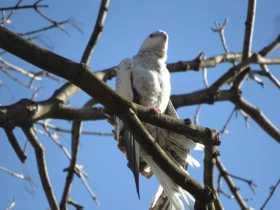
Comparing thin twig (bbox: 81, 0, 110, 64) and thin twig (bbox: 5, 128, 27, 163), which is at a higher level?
thin twig (bbox: 81, 0, 110, 64)

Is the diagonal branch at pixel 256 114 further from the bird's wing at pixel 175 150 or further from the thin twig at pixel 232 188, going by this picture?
the bird's wing at pixel 175 150

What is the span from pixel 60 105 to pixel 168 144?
150cm

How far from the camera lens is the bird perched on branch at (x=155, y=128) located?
4273 millimetres

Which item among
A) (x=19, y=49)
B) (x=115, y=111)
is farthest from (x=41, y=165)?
(x=19, y=49)

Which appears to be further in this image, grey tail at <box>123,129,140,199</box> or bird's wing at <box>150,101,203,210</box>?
bird's wing at <box>150,101,203,210</box>

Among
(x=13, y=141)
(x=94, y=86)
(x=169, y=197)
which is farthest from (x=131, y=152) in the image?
(x=94, y=86)

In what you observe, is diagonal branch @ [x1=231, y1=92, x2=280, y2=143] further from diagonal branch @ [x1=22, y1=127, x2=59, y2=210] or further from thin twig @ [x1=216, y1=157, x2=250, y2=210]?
diagonal branch @ [x1=22, y1=127, x2=59, y2=210]

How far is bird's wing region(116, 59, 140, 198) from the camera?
4.25 meters

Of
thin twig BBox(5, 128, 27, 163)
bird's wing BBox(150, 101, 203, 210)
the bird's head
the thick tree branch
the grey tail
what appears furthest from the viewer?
the bird's head

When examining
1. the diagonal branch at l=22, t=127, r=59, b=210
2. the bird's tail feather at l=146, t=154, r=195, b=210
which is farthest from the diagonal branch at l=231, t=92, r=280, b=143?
the diagonal branch at l=22, t=127, r=59, b=210

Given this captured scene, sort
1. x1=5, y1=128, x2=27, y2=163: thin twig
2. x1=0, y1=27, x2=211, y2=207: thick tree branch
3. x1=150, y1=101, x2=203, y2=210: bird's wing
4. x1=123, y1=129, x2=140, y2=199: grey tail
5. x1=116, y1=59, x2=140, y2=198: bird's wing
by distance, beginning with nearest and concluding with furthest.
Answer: x1=0, y1=27, x2=211, y2=207: thick tree branch
x1=5, y1=128, x2=27, y2=163: thin twig
x1=123, y1=129, x2=140, y2=199: grey tail
x1=116, y1=59, x2=140, y2=198: bird's wing
x1=150, y1=101, x2=203, y2=210: bird's wing

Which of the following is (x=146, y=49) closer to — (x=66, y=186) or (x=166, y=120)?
(x=66, y=186)

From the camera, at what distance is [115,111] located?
10.2 ft

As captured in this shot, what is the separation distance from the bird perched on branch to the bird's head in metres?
0.05
